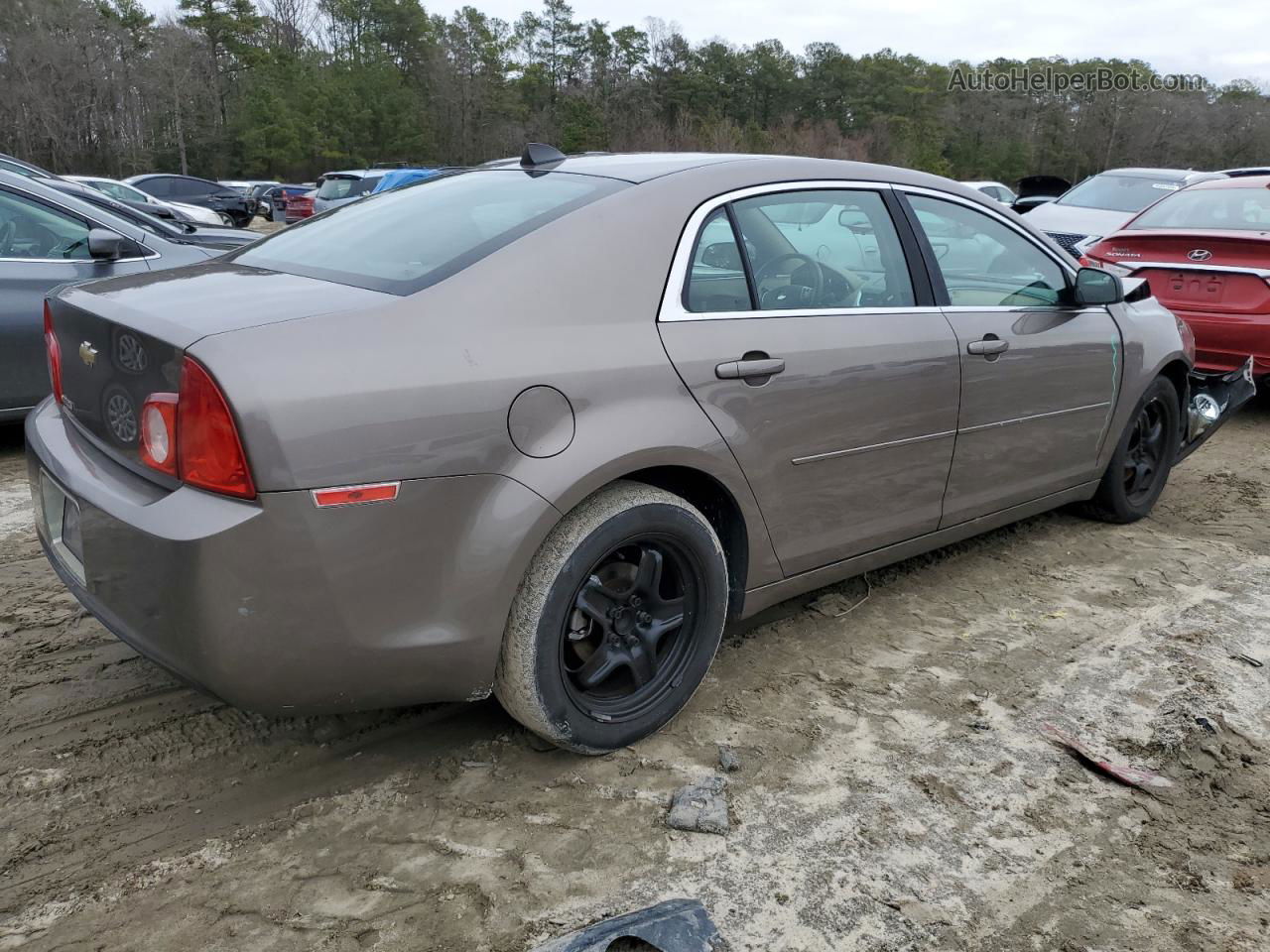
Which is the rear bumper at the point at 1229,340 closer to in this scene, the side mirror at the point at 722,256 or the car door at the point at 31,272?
the side mirror at the point at 722,256

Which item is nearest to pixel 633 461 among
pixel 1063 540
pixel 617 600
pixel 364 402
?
pixel 617 600

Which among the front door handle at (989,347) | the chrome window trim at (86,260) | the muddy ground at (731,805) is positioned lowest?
the muddy ground at (731,805)

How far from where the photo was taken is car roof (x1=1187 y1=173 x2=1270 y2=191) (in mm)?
7102

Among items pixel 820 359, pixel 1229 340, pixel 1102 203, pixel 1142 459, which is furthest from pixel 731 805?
pixel 1102 203

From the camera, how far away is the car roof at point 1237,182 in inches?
280

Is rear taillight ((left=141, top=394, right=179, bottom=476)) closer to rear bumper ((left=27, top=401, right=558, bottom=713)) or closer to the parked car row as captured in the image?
rear bumper ((left=27, top=401, right=558, bottom=713))

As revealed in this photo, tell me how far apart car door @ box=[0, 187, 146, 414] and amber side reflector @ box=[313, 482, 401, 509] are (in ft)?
12.8

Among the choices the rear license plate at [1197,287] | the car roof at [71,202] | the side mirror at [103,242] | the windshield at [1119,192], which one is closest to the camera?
the side mirror at [103,242]

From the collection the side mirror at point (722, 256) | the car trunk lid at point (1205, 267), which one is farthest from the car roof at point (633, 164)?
the car trunk lid at point (1205, 267)

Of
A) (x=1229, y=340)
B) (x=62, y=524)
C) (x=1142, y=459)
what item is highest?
(x=62, y=524)

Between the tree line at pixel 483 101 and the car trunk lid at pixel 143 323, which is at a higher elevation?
the tree line at pixel 483 101

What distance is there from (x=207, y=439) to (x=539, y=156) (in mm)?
1665

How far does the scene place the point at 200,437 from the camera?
2084 millimetres

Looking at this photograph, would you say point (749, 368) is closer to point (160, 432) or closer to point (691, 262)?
point (691, 262)
